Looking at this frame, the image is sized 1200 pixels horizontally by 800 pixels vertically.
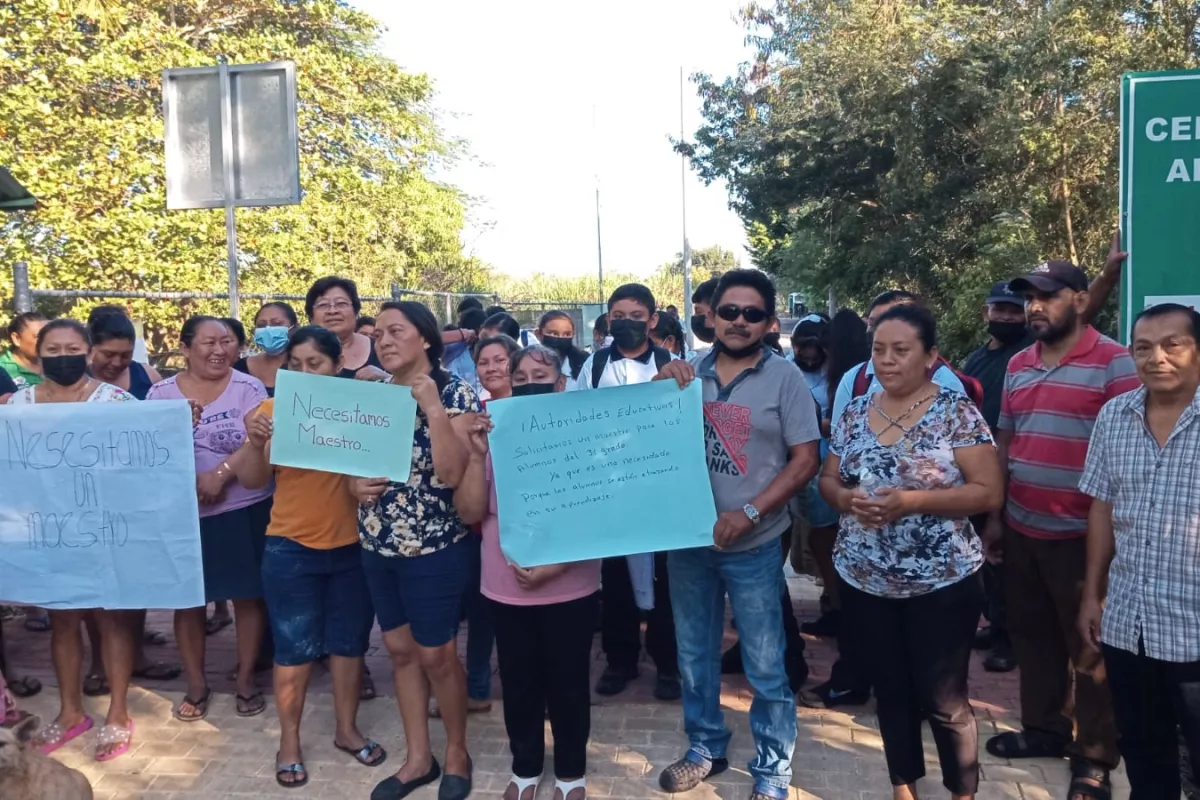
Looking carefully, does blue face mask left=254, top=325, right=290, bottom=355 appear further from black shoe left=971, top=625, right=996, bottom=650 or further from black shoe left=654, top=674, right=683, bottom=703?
black shoe left=971, top=625, right=996, bottom=650

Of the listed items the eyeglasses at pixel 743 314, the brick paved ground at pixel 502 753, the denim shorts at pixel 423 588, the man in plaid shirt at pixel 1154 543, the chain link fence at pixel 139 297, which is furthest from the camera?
the chain link fence at pixel 139 297

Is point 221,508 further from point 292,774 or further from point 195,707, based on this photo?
point 292,774

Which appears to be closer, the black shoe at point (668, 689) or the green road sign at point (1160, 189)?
the green road sign at point (1160, 189)

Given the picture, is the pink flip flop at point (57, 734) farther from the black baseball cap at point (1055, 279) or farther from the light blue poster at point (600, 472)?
the black baseball cap at point (1055, 279)

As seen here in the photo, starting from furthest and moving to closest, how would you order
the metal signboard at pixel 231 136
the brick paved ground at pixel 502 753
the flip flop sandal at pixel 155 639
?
1. the metal signboard at pixel 231 136
2. the flip flop sandal at pixel 155 639
3. the brick paved ground at pixel 502 753

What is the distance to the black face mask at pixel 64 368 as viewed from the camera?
4117 millimetres

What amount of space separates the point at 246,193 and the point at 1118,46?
10.2 meters

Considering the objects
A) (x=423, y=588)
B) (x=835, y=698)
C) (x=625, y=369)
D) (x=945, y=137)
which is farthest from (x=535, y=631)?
(x=945, y=137)

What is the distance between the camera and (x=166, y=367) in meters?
9.87

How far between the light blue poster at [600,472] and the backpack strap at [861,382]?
1027 mm

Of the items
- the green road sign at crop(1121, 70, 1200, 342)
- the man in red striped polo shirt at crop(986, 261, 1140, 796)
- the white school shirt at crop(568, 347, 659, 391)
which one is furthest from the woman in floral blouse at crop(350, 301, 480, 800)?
the green road sign at crop(1121, 70, 1200, 342)

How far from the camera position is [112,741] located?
4.25m

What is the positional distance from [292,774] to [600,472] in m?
1.92

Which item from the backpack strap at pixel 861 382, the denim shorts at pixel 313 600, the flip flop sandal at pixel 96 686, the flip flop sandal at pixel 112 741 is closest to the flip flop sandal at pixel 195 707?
the flip flop sandal at pixel 112 741
